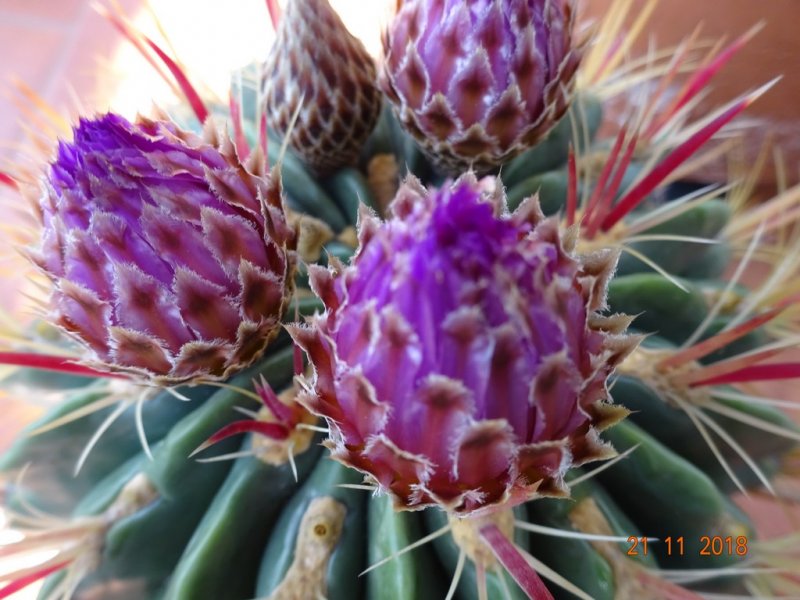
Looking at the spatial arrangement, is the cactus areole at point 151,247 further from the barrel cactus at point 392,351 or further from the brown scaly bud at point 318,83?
the brown scaly bud at point 318,83

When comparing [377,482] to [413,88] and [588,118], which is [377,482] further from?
[588,118]

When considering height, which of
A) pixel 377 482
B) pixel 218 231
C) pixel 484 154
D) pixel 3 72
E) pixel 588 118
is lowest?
pixel 377 482

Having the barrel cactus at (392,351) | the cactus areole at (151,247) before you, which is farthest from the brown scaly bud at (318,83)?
the cactus areole at (151,247)

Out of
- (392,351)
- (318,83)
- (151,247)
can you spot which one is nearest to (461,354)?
(392,351)

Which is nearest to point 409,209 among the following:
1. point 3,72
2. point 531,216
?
point 531,216

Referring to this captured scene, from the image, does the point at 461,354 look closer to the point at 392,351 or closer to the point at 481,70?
the point at 392,351

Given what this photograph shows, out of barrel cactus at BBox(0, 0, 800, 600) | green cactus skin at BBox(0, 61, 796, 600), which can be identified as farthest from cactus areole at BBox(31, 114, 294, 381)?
green cactus skin at BBox(0, 61, 796, 600)
